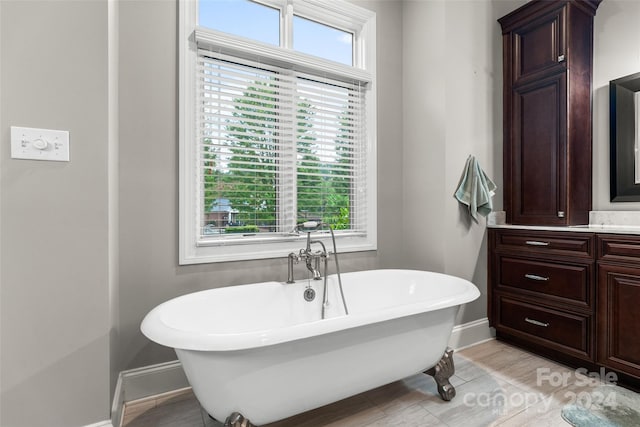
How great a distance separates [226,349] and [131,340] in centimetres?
103

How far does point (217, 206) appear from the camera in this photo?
2.06 metres

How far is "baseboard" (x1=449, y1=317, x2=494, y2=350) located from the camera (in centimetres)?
238

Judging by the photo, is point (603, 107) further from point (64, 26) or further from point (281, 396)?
point (64, 26)

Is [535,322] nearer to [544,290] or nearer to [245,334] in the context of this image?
[544,290]

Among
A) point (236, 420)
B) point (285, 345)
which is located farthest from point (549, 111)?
point (236, 420)

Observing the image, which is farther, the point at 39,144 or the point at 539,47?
the point at 539,47

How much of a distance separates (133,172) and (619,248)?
2.81 meters

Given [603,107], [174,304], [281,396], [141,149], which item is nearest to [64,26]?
[141,149]

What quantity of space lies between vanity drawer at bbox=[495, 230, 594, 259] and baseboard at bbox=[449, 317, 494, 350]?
2.06 ft

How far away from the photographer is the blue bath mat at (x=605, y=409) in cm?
150

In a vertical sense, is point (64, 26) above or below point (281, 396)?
above

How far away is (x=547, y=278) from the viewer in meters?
2.16

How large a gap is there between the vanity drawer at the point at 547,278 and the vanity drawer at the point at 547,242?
79 mm

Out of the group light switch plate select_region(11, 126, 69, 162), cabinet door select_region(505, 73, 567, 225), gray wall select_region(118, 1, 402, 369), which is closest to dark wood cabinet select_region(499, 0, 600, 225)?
cabinet door select_region(505, 73, 567, 225)
